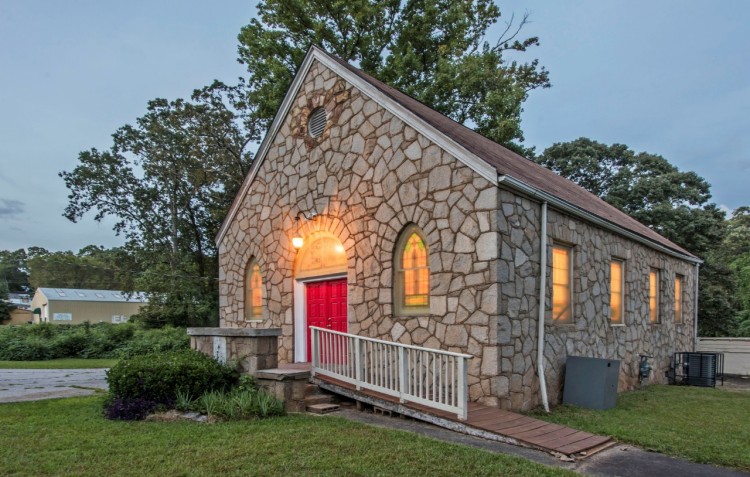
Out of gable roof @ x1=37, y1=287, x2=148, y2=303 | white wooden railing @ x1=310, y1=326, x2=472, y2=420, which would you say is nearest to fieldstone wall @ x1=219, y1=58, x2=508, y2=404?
white wooden railing @ x1=310, y1=326, x2=472, y2=420

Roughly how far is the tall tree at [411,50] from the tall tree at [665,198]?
15.8 feet

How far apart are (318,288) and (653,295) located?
824cm

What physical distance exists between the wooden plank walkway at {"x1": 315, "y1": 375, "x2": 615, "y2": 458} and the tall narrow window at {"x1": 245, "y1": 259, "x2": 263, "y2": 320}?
5711mm

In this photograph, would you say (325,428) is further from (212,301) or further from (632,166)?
(632,166)

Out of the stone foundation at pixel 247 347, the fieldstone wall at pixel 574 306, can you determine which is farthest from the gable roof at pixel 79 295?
the fieldstone wall at pixel 574 306

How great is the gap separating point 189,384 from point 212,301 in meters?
17.2

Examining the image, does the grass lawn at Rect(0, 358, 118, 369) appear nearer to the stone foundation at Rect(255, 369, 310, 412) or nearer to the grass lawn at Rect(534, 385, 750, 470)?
the stone foundation at Rect(255, 369, 310, 412)

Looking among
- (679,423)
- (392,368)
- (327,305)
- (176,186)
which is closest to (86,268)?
(176,186)

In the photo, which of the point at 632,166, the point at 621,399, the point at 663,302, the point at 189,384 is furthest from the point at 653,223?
the point at 189,384

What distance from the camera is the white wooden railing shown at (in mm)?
6082

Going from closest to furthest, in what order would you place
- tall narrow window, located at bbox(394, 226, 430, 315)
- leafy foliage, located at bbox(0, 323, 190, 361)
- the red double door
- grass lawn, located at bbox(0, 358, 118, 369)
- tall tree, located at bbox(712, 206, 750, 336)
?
tall narrow window, located at bbox(394, 226, 430, 315)
the red double door
grass lawn, located at bbox(0, 358, 118, 369)
leafy foliage, located at bbox(0, 323, 190, 361)
tall tree, located at bbox(712, 206, 750, 336)

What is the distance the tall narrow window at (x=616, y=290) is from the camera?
997cm

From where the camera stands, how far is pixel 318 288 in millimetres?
10133

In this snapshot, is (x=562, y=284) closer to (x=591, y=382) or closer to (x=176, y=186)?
(x=591, y=382)
